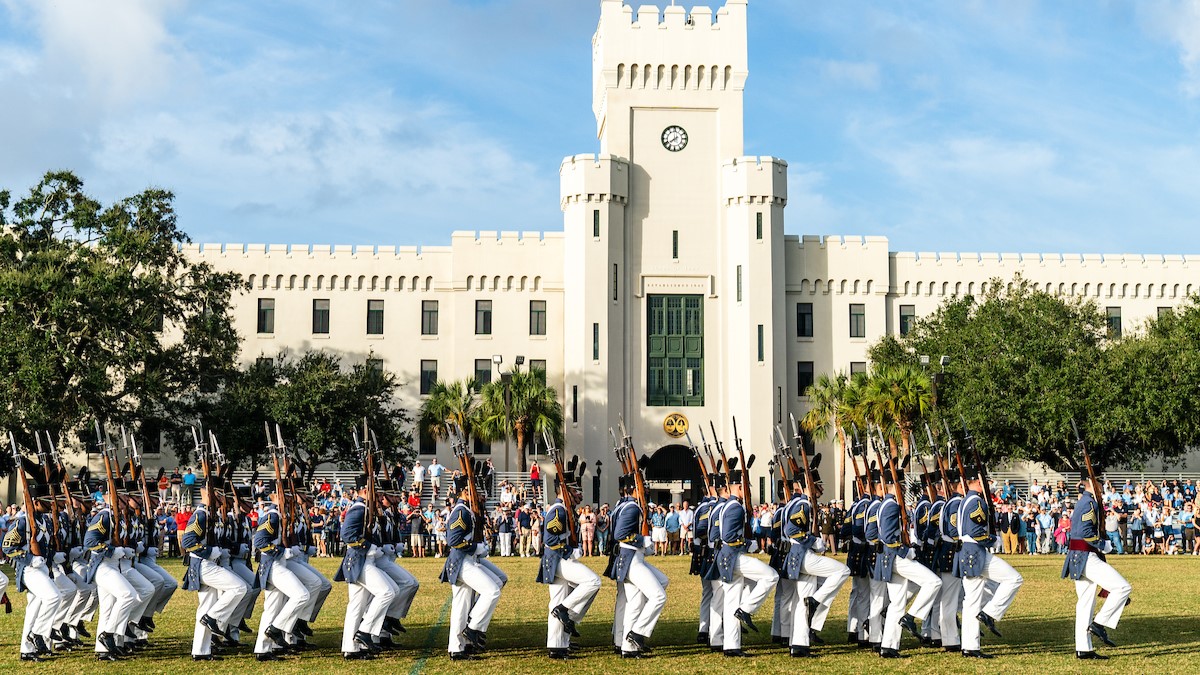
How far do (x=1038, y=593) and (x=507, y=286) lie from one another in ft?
135

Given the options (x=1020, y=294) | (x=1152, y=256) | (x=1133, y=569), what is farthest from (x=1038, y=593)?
(x=1152, y=256)

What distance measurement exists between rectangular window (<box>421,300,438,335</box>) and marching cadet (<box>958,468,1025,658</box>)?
4867 cm

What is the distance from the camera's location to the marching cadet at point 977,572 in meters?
16.2

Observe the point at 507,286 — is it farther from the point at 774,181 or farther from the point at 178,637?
the point at 178,637

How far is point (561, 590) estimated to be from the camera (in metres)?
17.2

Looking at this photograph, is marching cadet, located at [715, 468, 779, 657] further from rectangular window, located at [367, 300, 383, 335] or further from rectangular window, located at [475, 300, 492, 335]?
rectangular window, located at [367, 300, 383, 335]

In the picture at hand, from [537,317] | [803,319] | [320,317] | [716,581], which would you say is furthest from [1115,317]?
[716,581]

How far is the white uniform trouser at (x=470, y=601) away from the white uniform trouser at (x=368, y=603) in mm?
846

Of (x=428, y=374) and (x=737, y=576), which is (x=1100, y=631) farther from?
(x=428, y=374)

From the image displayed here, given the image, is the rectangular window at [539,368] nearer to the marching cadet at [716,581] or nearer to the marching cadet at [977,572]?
the marching cadet at [716,581]

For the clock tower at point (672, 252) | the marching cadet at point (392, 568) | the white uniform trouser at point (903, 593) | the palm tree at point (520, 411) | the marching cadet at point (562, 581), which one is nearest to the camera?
the white uniform trouser at point (903, 593)

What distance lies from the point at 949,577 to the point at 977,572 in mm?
614

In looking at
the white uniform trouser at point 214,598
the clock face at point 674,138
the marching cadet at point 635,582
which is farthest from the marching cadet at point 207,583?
the clock face at point 674,138

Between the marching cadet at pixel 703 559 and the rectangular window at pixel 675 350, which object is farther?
the rectangular window at pixel 675 350
